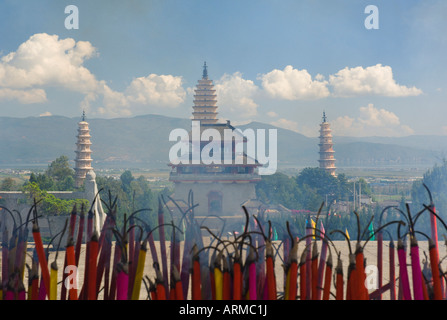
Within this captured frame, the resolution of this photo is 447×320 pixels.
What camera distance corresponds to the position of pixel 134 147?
61531 mm

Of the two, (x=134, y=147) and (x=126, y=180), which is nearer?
(x=126, y=180)

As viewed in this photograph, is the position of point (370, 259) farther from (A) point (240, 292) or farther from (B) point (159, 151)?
(B) point (159, 151)

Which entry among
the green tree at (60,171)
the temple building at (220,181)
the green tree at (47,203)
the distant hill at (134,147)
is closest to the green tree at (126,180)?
the green tree at (60,171)

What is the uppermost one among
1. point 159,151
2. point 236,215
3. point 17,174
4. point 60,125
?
point 60,125

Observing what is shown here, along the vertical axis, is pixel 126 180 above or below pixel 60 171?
below

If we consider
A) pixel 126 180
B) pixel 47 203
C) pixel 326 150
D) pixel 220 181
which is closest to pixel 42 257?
pixel 47 203

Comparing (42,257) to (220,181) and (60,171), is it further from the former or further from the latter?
(60,171)

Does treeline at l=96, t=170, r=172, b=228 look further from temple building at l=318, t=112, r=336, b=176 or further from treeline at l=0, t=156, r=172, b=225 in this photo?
temple building at l=318, t=112, r=336, b=176

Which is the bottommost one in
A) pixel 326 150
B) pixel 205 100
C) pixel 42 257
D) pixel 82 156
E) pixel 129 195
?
pixel 42 257

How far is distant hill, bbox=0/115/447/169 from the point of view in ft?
168
